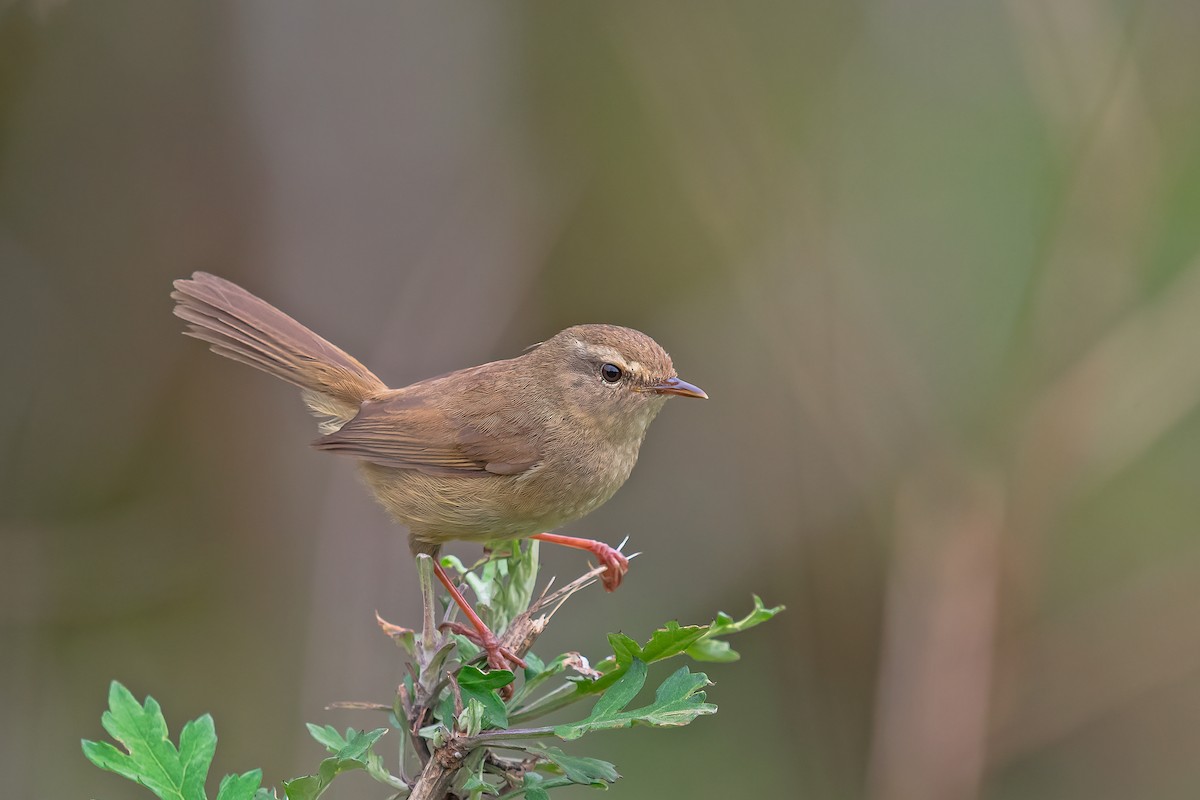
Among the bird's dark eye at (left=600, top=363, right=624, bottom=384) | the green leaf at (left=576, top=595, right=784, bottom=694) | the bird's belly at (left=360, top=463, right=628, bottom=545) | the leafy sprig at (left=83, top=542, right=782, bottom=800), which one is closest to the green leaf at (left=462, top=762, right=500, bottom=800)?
the leafy sprig at (left=83, top=542, right=782, bottom=800)

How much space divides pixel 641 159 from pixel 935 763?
4350mm

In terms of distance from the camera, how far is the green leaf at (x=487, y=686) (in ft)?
6.41

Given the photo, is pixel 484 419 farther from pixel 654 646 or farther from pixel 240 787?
pixel 240 787

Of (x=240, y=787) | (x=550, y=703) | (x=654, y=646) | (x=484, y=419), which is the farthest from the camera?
(x=484, y=419)

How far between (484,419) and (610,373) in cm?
50

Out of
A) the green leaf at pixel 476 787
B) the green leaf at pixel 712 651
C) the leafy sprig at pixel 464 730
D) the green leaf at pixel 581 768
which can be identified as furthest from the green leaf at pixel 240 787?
the green leaf at pixel 712 651

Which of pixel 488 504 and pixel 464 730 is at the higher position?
pixel 488 504

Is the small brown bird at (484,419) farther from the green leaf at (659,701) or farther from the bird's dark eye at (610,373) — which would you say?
the green leaf at (659,701)

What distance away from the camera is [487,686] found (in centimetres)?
198

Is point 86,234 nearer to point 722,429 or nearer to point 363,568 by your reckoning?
point 363,568

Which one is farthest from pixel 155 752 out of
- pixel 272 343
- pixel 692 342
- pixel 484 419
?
pixel 692 342

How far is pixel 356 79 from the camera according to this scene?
7.82 metres

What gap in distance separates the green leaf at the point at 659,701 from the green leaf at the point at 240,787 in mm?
542

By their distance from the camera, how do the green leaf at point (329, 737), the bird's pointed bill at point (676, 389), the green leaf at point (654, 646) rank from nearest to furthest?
the green leaf at point (654, 646) < the green leaf at point (329, 737) < the bird's pointed bill at point (676, 389)
